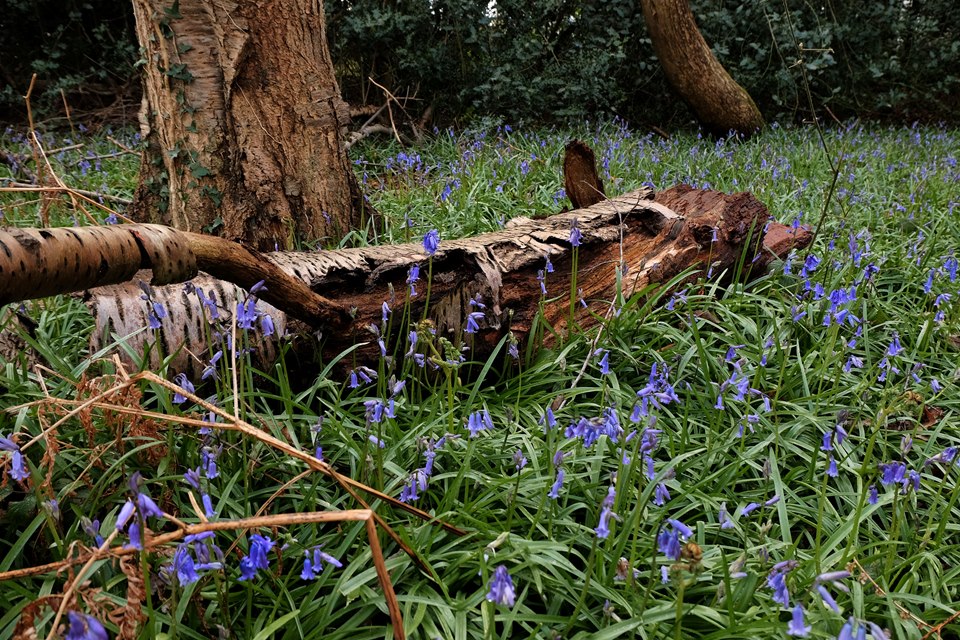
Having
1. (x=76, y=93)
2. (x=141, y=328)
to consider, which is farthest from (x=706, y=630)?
(x=76, y=93)

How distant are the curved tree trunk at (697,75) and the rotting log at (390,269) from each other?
561 centimetres

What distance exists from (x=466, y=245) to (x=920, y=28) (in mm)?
11233

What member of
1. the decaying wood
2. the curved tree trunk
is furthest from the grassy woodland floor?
the curved tree trunk

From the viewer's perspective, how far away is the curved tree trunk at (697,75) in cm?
866

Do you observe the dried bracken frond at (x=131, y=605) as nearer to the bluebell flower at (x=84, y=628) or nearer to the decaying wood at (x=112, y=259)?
the bluebell flower at (x=84, y=628)

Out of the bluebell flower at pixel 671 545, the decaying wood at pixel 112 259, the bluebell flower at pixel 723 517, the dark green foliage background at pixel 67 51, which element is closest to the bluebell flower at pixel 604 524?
the bluebell flower at pixel 671 545

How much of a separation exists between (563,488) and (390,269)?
1123 mm

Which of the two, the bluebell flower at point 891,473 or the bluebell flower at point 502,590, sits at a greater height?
the bluebell flower at point 502,590

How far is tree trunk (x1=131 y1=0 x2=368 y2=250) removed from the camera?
331cm

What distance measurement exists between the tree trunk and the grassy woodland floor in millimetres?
888

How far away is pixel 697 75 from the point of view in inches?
351

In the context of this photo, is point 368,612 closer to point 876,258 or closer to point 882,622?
point 882,622

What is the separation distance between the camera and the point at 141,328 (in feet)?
7.97

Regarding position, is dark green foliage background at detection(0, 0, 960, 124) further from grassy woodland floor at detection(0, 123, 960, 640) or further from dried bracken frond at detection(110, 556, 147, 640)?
dried bracken frond at detection(110, 556, 147, 640)
